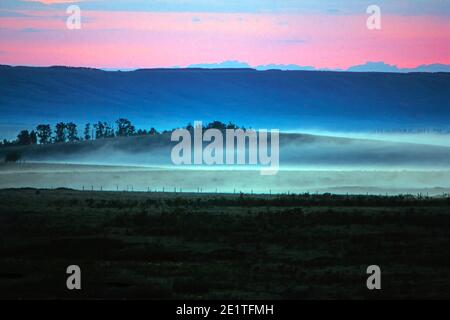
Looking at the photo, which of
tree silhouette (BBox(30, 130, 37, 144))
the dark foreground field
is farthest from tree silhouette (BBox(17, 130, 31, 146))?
the dark foreground field

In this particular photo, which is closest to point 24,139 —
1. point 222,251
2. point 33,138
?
point 33,138

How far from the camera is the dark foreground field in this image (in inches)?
1352

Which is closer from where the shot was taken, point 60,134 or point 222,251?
point 222,251

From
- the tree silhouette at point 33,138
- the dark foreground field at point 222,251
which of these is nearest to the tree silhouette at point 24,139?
the tree silhouette at point 33,138

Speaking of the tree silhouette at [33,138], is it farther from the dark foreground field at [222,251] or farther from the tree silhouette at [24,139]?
the dark foreground field at [222,251]

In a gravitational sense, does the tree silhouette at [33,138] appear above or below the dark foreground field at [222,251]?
above

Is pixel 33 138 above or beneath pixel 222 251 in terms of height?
above

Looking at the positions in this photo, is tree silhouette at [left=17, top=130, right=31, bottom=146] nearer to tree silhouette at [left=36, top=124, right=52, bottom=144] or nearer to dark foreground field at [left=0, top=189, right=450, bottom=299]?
tree silhouette at [left=36, top=124, right=52, bottom=144]

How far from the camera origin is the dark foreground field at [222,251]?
34.3m

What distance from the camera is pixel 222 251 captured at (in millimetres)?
45062

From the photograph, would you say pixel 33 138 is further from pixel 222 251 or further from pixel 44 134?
pixel 222 251

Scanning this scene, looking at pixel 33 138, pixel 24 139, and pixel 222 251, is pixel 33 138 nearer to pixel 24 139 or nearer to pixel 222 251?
pixel 24 139
